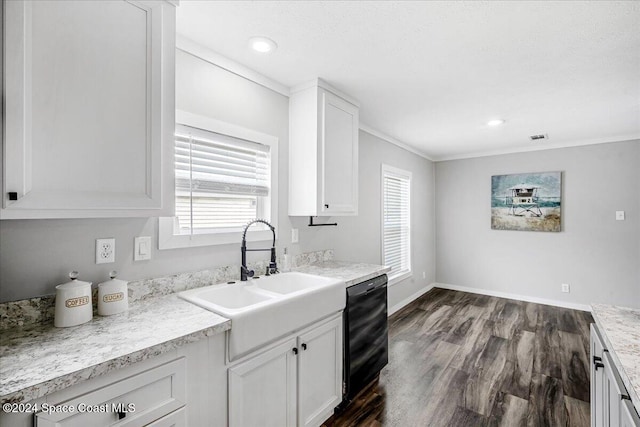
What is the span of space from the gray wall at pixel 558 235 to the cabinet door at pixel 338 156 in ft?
10.8

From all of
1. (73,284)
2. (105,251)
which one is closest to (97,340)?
(73,284)

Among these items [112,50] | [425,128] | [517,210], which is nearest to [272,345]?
[112,50]

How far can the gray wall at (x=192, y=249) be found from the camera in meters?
1.30

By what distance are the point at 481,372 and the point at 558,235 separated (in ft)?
9.73

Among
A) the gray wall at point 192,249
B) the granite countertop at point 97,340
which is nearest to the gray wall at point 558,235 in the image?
the gray wall at point 192,249

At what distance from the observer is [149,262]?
169cm

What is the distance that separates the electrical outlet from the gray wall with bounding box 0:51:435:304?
0.02 metres

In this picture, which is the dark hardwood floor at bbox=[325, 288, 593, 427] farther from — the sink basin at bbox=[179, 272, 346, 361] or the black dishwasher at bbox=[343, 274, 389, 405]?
the sink basin at bbox=[179, 272, 346, 361]

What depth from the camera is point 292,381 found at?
5.62 feet

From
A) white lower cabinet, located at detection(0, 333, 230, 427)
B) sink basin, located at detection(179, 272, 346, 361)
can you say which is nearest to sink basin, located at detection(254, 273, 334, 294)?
sink basin, located at detection(179, 272, 346, 361)

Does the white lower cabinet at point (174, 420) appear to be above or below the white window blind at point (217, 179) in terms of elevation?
below

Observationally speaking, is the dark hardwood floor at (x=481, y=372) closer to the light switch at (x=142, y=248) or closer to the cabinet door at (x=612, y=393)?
the cabinet door at (x=612, y=393)

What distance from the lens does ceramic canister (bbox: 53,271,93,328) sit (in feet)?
4.07

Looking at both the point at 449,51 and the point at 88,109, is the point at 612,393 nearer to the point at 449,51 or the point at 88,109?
the point at 449,51
